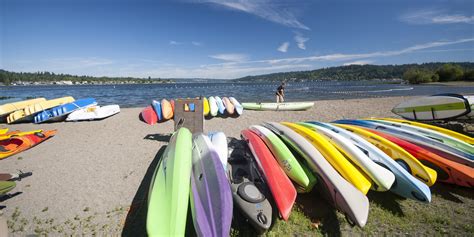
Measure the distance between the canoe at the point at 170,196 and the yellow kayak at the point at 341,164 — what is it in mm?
2283

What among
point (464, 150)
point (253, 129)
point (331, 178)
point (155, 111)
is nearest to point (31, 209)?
point (253, 129)

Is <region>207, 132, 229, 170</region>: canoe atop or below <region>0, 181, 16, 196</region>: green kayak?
atop

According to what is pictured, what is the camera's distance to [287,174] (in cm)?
352

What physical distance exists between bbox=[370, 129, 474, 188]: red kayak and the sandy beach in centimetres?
27

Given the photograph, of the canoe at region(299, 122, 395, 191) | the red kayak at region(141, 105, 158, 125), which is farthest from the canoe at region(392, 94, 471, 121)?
the red kayak at region(141, 105, 158, 125)

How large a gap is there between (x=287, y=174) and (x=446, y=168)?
2789 millimetres

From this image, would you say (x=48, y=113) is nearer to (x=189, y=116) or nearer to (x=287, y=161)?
(x=189, y=116)

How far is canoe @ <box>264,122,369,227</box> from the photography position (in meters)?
2.62

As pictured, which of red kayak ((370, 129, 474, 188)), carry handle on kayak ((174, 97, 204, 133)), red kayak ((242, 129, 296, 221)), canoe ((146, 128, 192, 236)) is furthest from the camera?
carry handle on kayak ((174, 97, 204, 133))

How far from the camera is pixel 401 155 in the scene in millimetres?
3826

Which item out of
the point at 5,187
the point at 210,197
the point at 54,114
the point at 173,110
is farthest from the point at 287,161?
the point at 54,114

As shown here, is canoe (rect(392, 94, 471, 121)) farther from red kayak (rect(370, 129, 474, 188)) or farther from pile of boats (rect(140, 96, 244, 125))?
pile of boats (rect(140, 96, 244, 125))

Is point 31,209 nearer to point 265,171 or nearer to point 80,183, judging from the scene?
point 80,183

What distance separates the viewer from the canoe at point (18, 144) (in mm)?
5895
